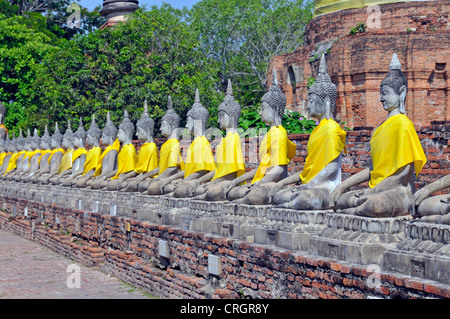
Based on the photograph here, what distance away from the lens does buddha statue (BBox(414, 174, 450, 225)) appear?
5.09 m

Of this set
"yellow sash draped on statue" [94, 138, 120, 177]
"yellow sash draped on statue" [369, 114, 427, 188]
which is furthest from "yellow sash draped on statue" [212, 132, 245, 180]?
"yellow sash draped on statue" [94, 138, 120, 177]

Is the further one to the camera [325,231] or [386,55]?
[386,55]

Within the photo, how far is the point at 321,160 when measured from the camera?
692 cm

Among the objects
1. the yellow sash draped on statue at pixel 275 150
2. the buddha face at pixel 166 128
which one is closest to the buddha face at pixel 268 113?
the yellow sash draped on statue at pixel 275 150

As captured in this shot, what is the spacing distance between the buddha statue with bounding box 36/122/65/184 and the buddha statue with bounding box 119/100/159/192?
18.3ft

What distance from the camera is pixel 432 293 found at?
466 centimetres

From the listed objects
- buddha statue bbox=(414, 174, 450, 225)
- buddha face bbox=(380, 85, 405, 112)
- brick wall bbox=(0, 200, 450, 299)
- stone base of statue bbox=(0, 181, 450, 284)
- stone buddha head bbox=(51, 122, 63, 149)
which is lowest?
brick wall bbox=(0, 200, 450, 299)

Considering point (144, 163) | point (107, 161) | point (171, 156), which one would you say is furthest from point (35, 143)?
point (171, 156)

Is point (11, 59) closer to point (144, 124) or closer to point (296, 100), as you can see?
point (296, 100)

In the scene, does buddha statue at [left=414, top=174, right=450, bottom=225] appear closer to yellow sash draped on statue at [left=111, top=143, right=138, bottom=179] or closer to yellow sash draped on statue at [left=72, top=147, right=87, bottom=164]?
yellow sash draped on statue at [left=111, top=143, right=138, bottom=179]

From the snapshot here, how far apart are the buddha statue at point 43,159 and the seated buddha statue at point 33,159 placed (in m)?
0.10

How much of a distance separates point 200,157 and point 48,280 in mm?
2931

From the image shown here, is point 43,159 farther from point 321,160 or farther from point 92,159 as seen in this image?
point 321,160

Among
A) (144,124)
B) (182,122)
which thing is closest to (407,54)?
(144,124)
